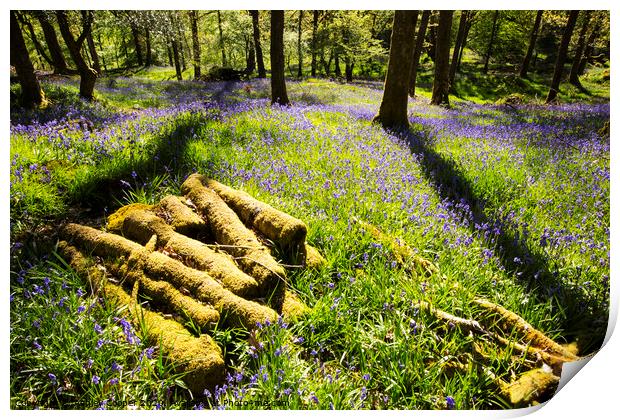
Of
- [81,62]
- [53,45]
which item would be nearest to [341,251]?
[81,62]

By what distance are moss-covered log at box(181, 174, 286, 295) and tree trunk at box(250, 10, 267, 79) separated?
7804 mm

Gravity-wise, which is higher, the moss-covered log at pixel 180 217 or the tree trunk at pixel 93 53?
the tree trunk at pixel 93 53

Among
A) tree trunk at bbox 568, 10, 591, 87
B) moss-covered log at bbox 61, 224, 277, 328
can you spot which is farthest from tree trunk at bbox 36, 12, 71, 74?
tree trunk at bbox 568, 10, 591, 87

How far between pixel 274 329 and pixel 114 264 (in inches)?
54.7

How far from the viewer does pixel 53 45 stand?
23.3 feet

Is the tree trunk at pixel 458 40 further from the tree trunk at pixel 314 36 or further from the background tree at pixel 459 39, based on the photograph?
the tree trunk at pixel 314 36

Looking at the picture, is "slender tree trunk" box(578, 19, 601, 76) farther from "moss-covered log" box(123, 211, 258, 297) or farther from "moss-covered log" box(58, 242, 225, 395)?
"moss-covered log" box(58, 242, 225, 395)

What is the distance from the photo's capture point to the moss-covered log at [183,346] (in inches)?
78.7

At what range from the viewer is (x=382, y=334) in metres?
2.35

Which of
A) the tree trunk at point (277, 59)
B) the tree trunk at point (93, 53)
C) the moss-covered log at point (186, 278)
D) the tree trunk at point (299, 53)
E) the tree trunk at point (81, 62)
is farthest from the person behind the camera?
the tree trunk at point (299, 53)

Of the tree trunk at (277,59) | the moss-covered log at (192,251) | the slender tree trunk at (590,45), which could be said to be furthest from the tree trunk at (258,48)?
the moss-covered log at (192,251)

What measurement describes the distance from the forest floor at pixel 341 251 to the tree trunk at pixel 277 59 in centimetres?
364

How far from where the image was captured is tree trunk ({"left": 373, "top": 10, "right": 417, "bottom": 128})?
6707mm

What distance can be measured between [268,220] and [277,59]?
7788 millimetres
